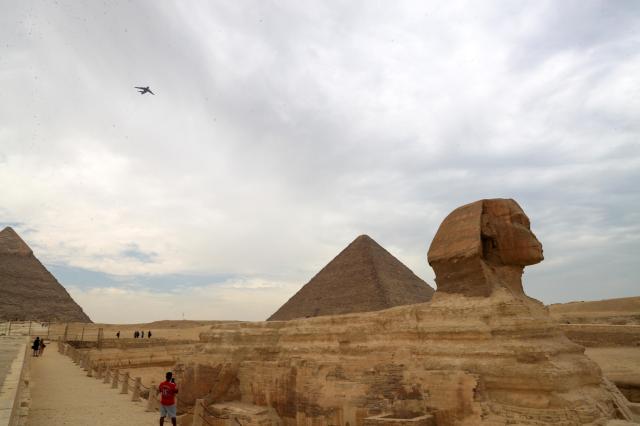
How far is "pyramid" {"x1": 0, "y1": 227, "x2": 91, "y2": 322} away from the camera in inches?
1497

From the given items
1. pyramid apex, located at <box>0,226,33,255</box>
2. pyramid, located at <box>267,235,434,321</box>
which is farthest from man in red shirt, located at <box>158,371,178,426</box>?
pyramid apex, located at <box>0,226,33,255</box>

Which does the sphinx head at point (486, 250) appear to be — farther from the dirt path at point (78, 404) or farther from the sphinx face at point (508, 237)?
the dirt path at point (78, 404)

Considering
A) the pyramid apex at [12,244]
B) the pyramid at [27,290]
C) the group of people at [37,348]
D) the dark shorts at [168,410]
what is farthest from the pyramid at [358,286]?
the pyramid apex at [12,244]

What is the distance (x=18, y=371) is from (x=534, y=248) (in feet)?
34.7

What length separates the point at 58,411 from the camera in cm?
910

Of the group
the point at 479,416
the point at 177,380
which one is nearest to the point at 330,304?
the point at 177,380

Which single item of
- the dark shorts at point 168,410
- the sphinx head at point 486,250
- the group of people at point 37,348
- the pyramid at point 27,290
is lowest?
the dark shorts at point 168,410

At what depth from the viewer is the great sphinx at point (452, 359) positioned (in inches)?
205

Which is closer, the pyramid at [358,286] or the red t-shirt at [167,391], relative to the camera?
the red t-shirt at [167,391]

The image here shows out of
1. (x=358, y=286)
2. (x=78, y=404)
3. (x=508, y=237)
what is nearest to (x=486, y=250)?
(x=508, y=237)

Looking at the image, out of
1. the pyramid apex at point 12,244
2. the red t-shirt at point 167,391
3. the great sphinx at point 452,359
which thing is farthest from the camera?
the pyramid apex at point 12,244

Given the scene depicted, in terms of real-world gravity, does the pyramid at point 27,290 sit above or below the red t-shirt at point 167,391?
above

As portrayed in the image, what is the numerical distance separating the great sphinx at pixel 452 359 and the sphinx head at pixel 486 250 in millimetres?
16

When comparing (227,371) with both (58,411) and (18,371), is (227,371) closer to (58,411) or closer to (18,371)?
(58,411)
